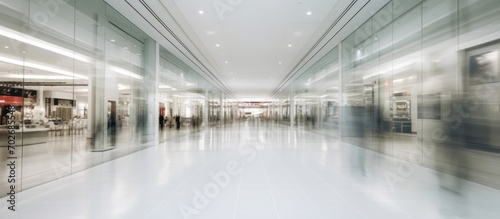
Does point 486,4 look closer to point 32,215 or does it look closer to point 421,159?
point 421,159

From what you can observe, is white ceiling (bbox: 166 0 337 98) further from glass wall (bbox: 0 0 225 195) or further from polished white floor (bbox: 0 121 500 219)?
polished white floor (bbox: 0 121 500 219)

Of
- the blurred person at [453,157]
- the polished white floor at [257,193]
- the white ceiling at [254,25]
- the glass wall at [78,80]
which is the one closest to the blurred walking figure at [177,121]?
the glass wall at [78,80]

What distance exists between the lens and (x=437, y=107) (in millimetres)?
6586

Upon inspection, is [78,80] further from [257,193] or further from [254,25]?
[254,25]

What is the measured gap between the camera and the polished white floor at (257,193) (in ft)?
11.0

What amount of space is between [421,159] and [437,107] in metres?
1.38

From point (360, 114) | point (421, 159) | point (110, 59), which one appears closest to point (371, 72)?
point (360, 114)

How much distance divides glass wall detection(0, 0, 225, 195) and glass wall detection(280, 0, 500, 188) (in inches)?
326

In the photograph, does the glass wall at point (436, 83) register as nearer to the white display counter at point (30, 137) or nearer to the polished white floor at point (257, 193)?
the polished white floor at point (257, 193)

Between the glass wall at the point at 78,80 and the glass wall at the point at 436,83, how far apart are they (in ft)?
27.1

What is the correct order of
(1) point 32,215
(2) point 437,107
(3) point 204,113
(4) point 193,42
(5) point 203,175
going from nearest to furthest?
(1) point 32,215 → (5) point 203,175 → (2) point 437,107 → (4) point 193,42 → (3) point 204,113

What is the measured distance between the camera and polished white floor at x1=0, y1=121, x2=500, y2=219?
3338mm

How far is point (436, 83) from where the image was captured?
6484 millimetres

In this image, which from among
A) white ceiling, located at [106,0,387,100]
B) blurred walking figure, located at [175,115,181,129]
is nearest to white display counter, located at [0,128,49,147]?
blurred walking figure, located at [175,115,181,129]
